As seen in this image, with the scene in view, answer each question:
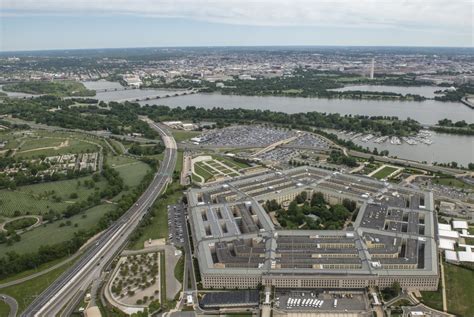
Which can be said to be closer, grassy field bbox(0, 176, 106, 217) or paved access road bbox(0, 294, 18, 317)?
paved access road bbox(0, 294, 18, 317)

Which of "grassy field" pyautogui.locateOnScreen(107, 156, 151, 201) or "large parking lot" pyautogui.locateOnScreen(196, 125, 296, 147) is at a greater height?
"large parking lot" pyautogui.locateOnScreen(196, 125, 296, 147)

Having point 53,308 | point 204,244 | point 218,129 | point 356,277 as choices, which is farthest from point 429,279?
point 218,129

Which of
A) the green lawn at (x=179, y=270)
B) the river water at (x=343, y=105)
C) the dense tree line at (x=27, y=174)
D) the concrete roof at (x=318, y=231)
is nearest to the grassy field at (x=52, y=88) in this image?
the river water at (x=343, y=105)

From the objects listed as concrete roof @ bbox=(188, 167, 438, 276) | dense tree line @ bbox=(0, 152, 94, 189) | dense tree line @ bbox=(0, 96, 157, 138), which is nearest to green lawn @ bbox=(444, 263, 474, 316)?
concrete roof @ bbox=(188, 167, 438, 276)

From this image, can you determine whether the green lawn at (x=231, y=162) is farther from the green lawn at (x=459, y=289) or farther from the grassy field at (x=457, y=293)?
the grassy field at (x=457, y=293)

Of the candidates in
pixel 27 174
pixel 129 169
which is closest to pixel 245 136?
pixel 129 169

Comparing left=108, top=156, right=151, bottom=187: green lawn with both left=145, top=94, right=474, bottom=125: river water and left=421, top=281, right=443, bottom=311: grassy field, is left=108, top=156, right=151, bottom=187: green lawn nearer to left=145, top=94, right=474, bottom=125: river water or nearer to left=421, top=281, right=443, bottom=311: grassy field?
left=421, top=281, right=443, bottom=311: grassy field

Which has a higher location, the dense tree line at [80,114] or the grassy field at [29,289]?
the dense tree line at [80,114]

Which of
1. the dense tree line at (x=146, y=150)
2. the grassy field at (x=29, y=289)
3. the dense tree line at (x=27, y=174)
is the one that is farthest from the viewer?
the dense tree line at (x=146, y=150)
